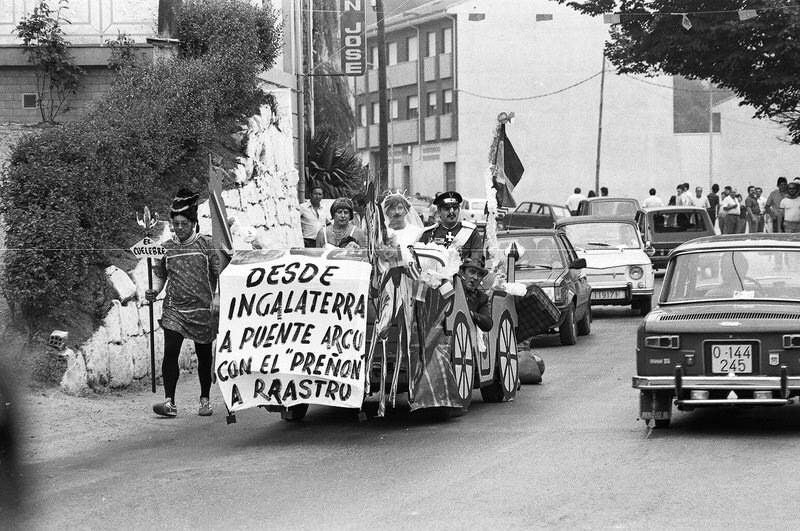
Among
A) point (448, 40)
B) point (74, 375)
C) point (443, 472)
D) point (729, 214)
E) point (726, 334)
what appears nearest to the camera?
point (443, 472)

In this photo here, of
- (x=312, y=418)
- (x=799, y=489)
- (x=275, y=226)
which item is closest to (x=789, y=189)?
(x=275, y=226)

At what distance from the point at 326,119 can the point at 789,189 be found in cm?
2110

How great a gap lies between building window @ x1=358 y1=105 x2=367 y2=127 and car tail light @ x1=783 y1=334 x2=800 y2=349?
226 feet

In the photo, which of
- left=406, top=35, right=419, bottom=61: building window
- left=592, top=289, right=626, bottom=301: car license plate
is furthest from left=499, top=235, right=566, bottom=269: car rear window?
left=406, top=35, right=419, bottom=61: building window

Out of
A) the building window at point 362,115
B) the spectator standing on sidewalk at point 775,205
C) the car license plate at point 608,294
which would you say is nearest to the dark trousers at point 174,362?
the car license plate at point 608,294

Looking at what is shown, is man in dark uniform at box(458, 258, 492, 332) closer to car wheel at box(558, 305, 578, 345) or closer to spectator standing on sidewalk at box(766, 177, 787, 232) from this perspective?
car wheel at box(558, 305, 578, 345)

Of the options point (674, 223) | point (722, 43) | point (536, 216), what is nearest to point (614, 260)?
point (674, 223)

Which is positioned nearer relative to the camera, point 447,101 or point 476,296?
point 476,296

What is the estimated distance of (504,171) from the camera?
1448 cm

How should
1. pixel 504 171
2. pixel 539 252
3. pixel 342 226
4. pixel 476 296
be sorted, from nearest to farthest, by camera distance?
1. pixel 476 296
2. pixel 342 226
3. pixel 504 171
4. pixel 539 252

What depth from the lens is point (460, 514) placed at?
7441mm

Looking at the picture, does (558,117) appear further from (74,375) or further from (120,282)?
(74,375)

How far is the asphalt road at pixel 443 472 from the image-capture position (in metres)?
7.46

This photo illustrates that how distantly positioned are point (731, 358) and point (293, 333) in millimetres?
3314
